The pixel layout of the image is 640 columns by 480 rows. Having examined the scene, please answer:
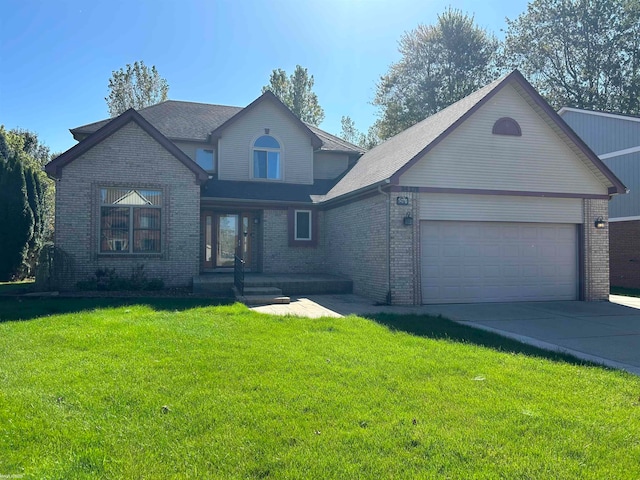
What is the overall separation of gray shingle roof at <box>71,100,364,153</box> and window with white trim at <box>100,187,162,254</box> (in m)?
4.19

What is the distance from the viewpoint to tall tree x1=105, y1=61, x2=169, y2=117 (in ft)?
123

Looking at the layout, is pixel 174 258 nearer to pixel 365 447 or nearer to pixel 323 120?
pixel 365 447

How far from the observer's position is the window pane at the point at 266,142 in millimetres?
17266

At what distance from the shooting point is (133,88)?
37.8 meters

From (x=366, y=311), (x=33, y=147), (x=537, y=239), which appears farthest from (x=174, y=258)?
(x=33, y=147)

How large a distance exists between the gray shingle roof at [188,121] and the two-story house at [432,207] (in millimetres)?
3903

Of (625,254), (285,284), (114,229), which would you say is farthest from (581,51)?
(114,229)

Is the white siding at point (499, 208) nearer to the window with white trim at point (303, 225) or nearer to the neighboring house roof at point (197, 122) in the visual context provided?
the window with white trim at point (303, 225)

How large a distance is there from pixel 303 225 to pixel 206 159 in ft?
15.0

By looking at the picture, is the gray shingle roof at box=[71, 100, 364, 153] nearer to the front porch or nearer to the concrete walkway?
the front porch

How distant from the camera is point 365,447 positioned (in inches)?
135

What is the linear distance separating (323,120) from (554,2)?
67.7 ft

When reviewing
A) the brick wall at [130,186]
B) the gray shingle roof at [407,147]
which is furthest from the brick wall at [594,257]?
the brick wall at [130,186]

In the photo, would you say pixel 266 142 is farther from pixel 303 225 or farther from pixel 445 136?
pixel 445 136
